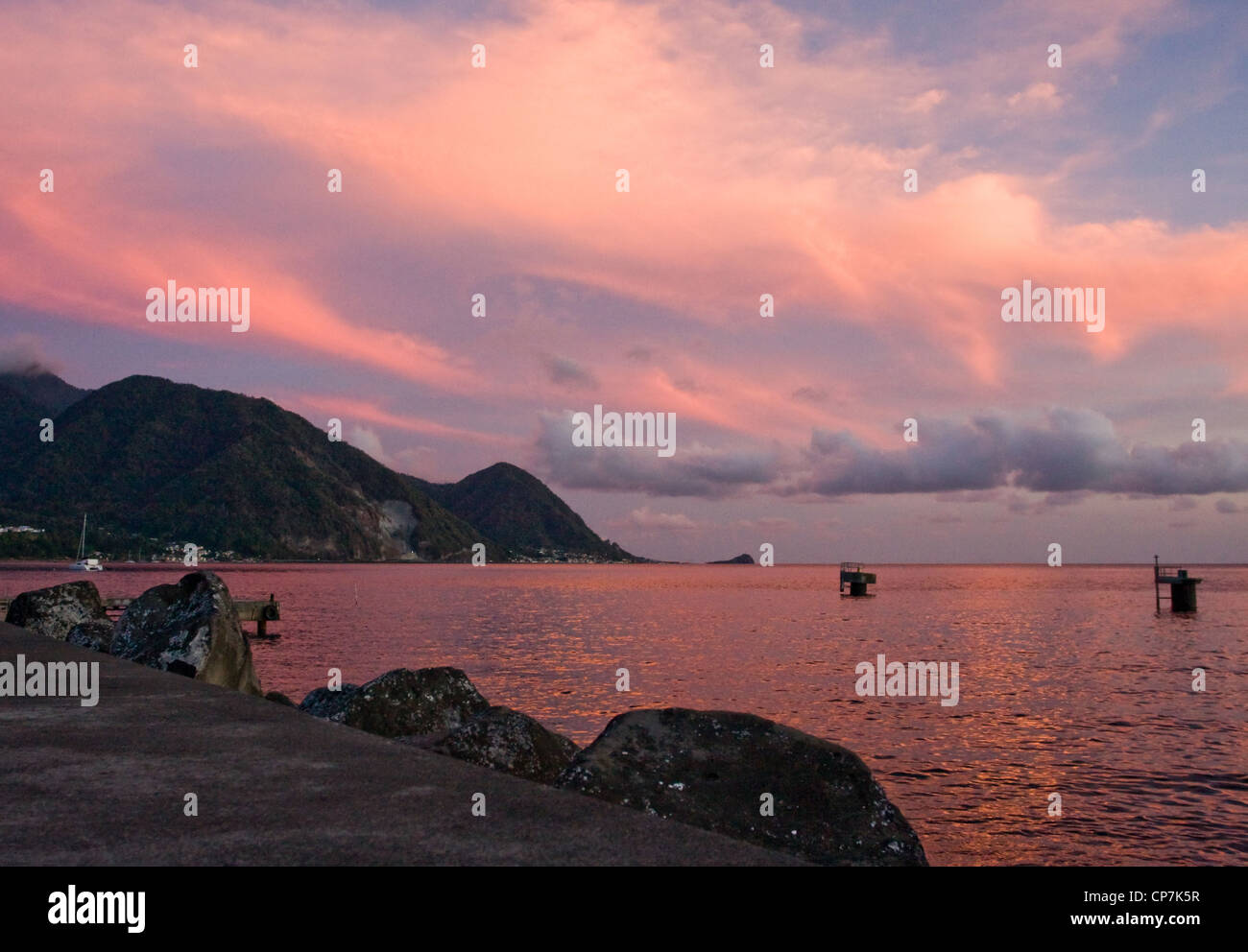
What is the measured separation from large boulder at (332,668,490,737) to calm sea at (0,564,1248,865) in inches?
273

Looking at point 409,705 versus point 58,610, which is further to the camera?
point 58,610

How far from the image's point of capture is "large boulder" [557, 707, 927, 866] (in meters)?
6.34

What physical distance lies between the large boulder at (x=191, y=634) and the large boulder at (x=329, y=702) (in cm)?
98

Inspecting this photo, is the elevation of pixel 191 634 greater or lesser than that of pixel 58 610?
greater

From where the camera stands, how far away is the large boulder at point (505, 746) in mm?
8664

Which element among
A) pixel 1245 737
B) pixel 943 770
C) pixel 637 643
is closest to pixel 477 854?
pixel 943 770

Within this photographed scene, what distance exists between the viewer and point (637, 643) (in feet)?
155

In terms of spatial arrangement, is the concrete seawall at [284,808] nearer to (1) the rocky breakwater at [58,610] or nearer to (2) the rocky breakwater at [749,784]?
(2) the rocky breakwater at [749,784]

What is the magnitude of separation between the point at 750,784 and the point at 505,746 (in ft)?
9.80

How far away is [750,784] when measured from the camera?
22.0 ft

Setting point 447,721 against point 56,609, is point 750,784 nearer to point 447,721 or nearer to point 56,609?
point 447,721

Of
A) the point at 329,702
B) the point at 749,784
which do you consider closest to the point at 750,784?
the point at 749,784

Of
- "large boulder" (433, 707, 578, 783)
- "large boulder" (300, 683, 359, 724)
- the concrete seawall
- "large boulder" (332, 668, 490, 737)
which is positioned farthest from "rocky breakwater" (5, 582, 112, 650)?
the concrete seawall

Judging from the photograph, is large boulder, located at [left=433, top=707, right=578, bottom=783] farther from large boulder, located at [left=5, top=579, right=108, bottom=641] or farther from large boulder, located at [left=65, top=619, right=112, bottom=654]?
large boulder, located at [left=5, top=579, right=108, bottom=641]
